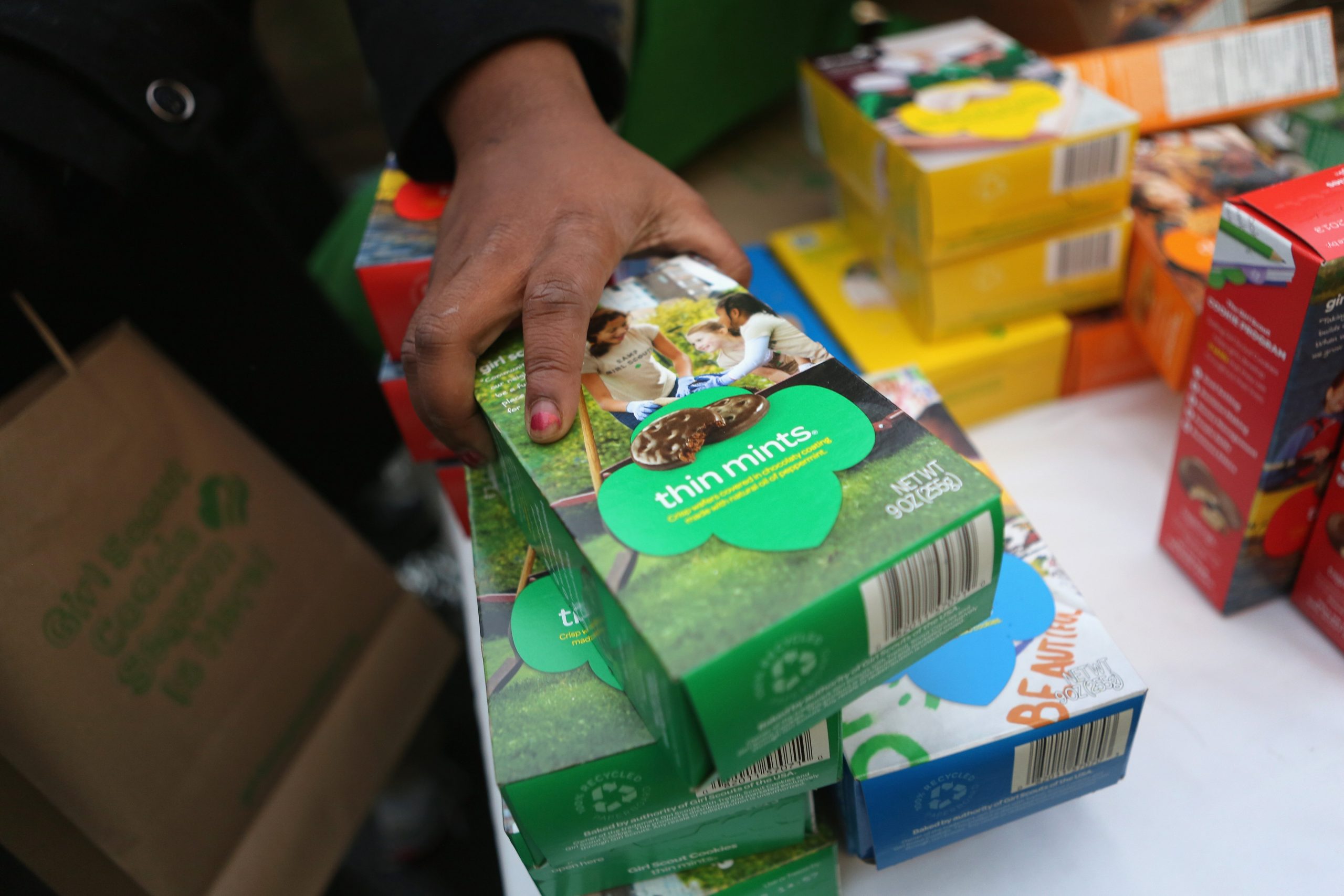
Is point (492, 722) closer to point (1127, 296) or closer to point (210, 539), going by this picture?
point (210, 539)

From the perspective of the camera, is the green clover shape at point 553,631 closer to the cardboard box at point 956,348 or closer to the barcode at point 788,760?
the barcode at point 788,760

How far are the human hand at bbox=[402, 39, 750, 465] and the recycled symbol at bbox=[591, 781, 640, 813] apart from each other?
181mm

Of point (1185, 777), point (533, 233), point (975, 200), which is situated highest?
point (533, 233)

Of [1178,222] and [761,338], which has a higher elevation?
[761,338]

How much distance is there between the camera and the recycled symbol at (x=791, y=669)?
362 millimetres

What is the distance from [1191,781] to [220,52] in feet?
3.19

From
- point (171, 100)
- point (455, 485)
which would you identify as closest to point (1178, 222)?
point (455, 485)

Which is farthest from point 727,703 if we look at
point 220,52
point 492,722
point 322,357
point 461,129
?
point 322,357

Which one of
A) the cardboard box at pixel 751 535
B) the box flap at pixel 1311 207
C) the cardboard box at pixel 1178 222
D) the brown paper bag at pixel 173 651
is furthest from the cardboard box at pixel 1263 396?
the brown paper bag at pixel 173 651

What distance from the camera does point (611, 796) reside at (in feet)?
1.40

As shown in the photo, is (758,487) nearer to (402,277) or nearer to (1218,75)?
(402,277)

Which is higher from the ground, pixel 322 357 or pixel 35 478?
pixel 35 478

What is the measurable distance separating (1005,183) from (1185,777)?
48 cm

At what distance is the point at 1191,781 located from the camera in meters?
0.56
